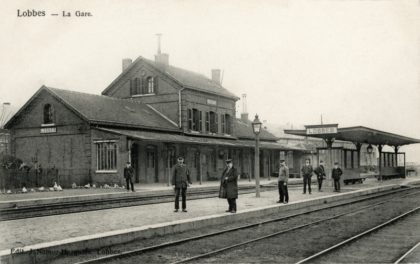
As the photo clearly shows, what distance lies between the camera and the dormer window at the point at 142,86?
111 feet

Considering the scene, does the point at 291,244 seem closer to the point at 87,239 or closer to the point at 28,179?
the point at 87,239

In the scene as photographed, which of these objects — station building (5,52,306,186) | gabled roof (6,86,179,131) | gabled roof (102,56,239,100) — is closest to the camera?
station building (5,52,306,186)

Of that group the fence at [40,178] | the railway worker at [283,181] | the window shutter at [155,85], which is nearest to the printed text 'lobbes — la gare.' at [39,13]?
the railway worker at [283,181]

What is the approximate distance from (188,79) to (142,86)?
3.32m

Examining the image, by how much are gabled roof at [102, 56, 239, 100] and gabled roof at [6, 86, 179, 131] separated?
8.75ft

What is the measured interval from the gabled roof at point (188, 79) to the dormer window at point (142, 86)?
0.95 m

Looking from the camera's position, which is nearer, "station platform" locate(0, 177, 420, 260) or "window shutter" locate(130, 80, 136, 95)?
"station platform" locate(0, 177, 420, 260)

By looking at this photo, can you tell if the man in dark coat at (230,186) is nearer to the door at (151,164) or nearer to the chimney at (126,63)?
the door at (151,164)

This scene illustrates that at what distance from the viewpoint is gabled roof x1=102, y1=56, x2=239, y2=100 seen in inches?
1304

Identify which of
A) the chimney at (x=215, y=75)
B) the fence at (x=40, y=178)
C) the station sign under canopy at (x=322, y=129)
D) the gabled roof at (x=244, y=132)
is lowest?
the fence at (x=40, y=178)

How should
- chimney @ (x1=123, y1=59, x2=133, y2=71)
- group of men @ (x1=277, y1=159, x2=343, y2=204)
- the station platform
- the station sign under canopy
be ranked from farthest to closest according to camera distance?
chimney @ (x1=123, y1=59, x2=133, y2=71) → the station sign under canopy → group of men @ (x1=277, y1=159, x2=343, y2=204) → the station platform

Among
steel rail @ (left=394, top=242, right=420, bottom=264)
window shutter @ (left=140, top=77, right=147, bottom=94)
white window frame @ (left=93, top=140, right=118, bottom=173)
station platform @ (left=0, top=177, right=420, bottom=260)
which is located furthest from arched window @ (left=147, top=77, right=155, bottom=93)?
steel rail @ (left=394, top=242, right=420, bottom=264)

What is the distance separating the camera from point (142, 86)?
34.3 meters

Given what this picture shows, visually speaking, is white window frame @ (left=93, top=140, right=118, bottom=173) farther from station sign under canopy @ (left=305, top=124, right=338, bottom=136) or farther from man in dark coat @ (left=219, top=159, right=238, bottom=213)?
man in dark coat @ (left=219, top=159, right=238, bottom=213)
